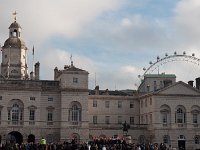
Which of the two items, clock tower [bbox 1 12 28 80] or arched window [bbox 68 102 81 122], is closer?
arched window [bbox 68 102 81 122]

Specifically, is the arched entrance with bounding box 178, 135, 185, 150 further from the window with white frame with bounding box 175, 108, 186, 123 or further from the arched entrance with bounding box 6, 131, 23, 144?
the arched entrance with bounding box 6, 131, 23, 144

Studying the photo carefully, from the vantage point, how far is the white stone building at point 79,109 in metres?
72.8

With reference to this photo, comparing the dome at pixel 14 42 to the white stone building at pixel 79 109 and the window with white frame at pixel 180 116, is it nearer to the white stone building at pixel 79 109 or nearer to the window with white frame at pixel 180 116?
the white stone building at pixel 79 109

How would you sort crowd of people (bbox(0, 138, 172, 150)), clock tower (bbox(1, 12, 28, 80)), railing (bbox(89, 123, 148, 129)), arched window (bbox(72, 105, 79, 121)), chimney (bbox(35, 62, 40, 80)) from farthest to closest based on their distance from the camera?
clock tower (bbox(1, 12, 28, 80)) → chimney (bbox(35, 62, 40, 80)) → railing (bbox(89, 123, 148, 129)) → arched window (bbox(72, 105, 79, 121)) → crowd of people (bbox(0, 138, 172, 150))

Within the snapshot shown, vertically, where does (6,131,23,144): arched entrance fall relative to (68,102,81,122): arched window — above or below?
below

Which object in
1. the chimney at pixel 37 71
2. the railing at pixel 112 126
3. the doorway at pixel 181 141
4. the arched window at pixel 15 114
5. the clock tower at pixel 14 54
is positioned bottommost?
the doorway at pixel 181 141

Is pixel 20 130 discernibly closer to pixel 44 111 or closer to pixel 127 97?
pixel 44 111

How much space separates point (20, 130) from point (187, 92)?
85.5 ft

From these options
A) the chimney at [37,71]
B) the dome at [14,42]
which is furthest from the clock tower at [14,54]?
the chimney at [37,71]

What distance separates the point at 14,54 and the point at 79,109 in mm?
22321

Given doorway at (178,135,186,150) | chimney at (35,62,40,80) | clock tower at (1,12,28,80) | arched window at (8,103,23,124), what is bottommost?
doorway at (178,135,186,150)

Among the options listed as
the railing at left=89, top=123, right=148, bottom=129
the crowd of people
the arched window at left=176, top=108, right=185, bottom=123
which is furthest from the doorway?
the crowd of people

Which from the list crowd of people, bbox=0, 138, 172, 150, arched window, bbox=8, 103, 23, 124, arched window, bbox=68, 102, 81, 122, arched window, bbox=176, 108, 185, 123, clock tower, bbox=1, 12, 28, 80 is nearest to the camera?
crowd of people, bbox=0, 138, 172, 150

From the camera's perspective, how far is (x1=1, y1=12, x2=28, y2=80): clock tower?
299ft
